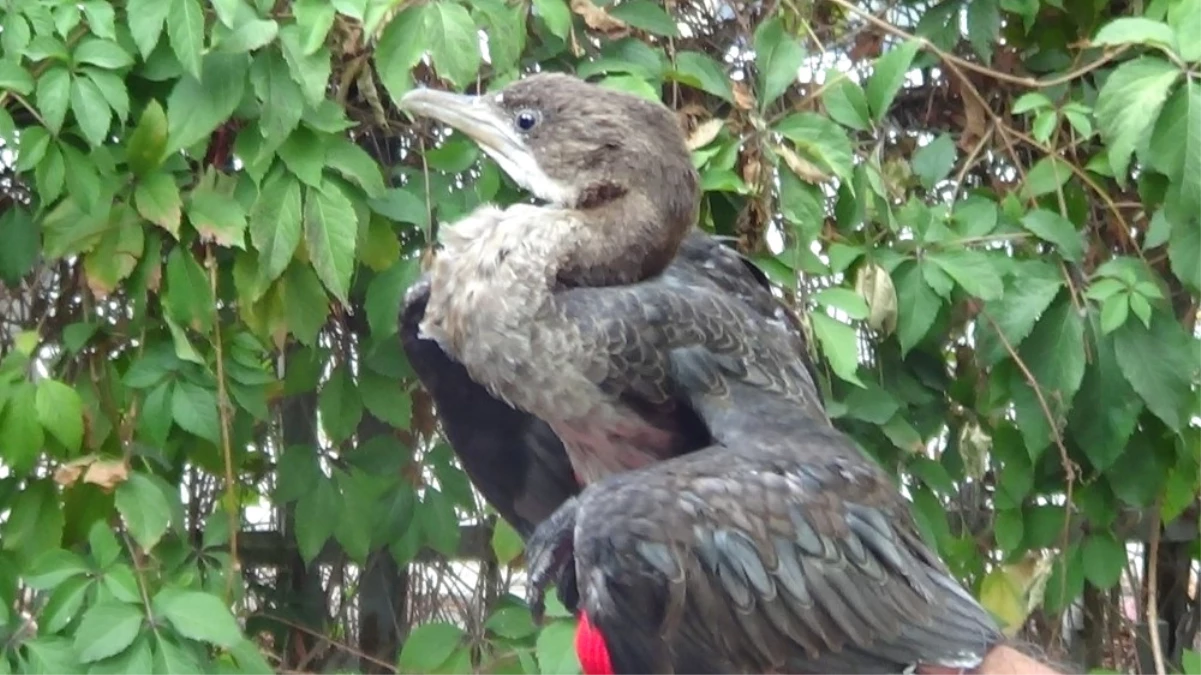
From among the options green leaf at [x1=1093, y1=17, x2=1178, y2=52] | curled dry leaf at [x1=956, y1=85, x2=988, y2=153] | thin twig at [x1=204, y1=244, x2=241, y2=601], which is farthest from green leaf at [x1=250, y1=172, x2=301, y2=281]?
curled dry leaf at [x1=956, y1=85, x2=988, y2=153]

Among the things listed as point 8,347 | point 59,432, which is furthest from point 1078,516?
point 8,347

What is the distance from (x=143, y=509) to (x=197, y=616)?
0.46 feet

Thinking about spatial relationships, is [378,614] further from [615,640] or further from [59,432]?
[615,640]

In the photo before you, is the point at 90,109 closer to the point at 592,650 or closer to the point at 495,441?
the point at 495,441

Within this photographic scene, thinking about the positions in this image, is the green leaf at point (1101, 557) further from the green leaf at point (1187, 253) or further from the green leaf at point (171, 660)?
the green leaf at point (171, 660)

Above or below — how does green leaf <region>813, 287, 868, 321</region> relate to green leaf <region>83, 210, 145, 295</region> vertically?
below

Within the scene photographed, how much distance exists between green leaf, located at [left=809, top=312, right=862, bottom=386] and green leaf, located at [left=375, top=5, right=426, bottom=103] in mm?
476

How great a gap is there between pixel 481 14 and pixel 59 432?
22.0 inches

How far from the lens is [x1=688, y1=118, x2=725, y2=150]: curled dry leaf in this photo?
1.57 m

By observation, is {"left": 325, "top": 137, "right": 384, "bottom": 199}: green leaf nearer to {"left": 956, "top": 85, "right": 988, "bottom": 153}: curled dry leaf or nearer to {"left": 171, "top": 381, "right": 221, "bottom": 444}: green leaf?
{"left": 171, "top": 381, "right": 221, "bottom": 444}: green leaf

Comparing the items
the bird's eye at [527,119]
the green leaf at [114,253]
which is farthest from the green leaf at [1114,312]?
the green leaf at [114,253]

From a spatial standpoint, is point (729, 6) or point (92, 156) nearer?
point (92, 156)

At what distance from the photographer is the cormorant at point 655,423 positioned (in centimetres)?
111

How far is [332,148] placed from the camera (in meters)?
1.47
